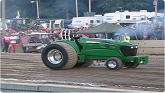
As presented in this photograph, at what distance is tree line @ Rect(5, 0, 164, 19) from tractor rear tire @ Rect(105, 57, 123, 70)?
25750 millimetres

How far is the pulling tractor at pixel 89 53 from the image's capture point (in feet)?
37.7

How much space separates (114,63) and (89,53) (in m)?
0.88

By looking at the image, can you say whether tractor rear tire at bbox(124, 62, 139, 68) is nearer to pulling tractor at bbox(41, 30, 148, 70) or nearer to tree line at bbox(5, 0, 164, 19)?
pulling tractor at bbox(41, 30, 148, 70)

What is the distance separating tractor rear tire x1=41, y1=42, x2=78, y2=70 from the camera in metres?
11.5

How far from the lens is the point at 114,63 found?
449 inches

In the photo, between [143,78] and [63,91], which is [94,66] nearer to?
[143,78]

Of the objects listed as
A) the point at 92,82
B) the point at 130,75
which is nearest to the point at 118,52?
the point at 130,75

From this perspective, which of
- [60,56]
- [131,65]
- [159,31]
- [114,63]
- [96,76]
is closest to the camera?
[96,76]

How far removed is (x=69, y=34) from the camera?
12117mm

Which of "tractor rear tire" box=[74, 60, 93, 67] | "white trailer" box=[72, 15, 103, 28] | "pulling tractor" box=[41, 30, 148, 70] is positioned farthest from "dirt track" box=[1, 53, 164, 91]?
"white trailer" box=[72, 15, 103, 28]

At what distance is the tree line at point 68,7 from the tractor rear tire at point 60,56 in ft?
82.4

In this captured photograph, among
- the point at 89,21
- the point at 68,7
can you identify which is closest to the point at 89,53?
the point at 89,21

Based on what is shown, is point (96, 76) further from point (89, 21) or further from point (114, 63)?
point (89, 21)

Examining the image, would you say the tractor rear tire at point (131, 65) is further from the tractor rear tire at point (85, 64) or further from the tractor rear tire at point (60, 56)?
the tractor rear tire at point (60, 56)
